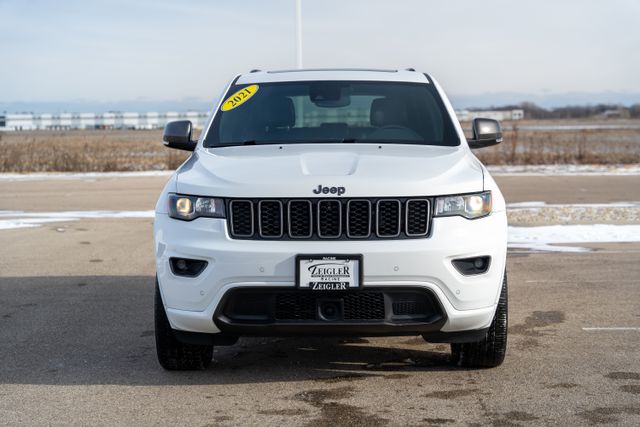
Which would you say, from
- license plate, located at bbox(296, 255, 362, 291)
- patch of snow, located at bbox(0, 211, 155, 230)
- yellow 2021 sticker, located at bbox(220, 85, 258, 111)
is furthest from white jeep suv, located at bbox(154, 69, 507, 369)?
patch of snow, located at bbox(0, 211, 155, 230)

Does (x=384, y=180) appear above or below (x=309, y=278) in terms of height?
above

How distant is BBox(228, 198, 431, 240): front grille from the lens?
17.5 ft

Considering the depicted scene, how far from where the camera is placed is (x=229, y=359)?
6.45 metres

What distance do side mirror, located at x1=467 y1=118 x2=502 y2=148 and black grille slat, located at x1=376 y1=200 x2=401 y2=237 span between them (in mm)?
1740

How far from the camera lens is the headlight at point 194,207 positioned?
5.44 metres

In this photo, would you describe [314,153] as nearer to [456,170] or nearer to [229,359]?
[456,170]

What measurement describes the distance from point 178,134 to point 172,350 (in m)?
1.71

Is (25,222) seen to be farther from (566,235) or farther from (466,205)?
(466,205)

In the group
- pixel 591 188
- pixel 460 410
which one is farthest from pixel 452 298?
pixel 591 188

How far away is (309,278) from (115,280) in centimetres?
498

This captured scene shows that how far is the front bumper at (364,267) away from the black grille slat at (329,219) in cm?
8

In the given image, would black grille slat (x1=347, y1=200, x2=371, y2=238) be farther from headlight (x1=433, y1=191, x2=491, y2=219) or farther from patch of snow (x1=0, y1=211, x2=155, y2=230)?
patch of snow (x1=0, y1=211, x2=155, y2=230)

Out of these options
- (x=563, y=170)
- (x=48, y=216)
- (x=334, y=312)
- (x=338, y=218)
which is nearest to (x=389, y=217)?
(x=338, y=218)

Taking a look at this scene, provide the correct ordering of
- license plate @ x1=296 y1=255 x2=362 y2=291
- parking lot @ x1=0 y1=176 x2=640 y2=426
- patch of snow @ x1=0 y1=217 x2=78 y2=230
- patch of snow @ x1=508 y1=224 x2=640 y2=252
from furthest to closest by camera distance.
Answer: patch of snow @ x1=0 y1=217 x2=78 y2=230 → patch of snow @ x1=508 y1=224 x2=640 y2=252 → license plate @ x1=296 y1=255 x2=362 y2=291 → parking lot @ x1=0 y1=176 x2=640 y2=426
